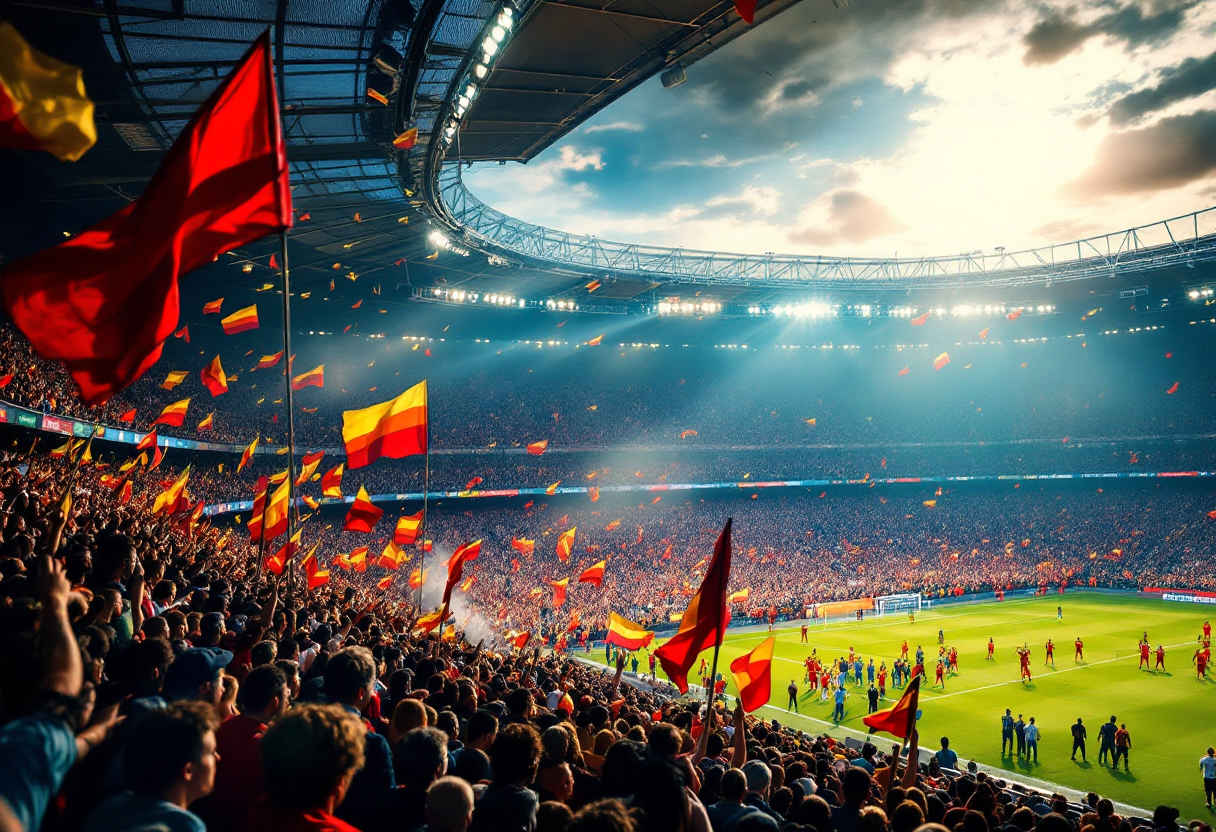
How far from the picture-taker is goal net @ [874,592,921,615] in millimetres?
44344

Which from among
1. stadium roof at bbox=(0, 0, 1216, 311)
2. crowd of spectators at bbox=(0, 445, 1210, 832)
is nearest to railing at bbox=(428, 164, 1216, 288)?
stadium roof at bbox=(0, 0, 1216, 311)

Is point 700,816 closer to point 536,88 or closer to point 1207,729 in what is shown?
point 536,88

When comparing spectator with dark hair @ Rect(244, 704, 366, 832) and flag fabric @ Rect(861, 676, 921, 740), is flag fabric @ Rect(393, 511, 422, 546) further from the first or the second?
spectator with dark hair @ Rect(244, 704, 366, 832)

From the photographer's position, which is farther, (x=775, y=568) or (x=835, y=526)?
(x=835, y=526)

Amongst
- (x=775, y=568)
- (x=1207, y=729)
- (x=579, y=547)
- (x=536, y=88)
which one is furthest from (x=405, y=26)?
(x=775, y=568)

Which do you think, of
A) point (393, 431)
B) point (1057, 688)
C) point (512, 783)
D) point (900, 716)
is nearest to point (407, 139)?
point (393, 431)

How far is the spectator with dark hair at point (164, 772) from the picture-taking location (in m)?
2.39

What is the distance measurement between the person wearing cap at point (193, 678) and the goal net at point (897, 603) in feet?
149

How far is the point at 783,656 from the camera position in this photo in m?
33.5

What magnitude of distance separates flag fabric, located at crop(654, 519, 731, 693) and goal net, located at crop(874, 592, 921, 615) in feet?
131

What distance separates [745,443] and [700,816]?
5836 cm

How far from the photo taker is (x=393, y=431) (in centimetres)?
1195

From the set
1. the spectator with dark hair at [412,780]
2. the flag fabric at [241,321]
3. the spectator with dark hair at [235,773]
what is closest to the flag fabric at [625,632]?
the spectator with dark hair at [412,780]

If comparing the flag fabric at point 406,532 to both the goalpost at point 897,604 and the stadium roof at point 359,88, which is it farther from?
the goalpost at point 897,604
